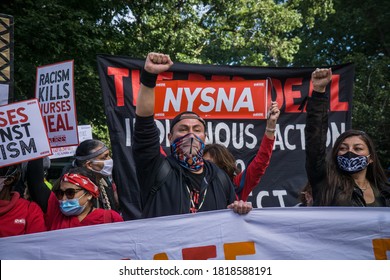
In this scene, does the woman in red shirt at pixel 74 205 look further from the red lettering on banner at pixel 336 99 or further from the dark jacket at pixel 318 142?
the red lettering on banner at pixel 336 99

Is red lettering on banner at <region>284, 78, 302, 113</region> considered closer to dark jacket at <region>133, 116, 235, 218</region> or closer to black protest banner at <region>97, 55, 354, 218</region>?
black protest banner at <region>97, 55, 354, 218</region>

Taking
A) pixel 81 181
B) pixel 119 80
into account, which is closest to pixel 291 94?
pixel 119 80

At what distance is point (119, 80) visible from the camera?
17.9 ft

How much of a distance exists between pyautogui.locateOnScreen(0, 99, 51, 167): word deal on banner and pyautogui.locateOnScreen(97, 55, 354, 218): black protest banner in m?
1.08

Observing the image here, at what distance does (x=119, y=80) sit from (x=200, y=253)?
8.08 feet

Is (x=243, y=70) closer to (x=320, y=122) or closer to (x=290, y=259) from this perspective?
(x=320, y=122)

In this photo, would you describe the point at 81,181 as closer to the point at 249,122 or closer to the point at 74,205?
the point at 74,205

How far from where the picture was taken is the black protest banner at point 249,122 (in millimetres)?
5289

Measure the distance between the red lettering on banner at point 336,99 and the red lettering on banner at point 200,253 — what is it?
2832 mm

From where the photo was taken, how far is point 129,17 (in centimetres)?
1450

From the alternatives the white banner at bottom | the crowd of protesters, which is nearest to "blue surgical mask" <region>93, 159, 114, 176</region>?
the crowd of protesters

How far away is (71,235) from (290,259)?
121 cm

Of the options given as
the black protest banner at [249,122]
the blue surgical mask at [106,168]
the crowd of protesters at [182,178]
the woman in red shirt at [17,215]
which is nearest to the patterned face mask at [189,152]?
the crowd of protesters at [182,178]
